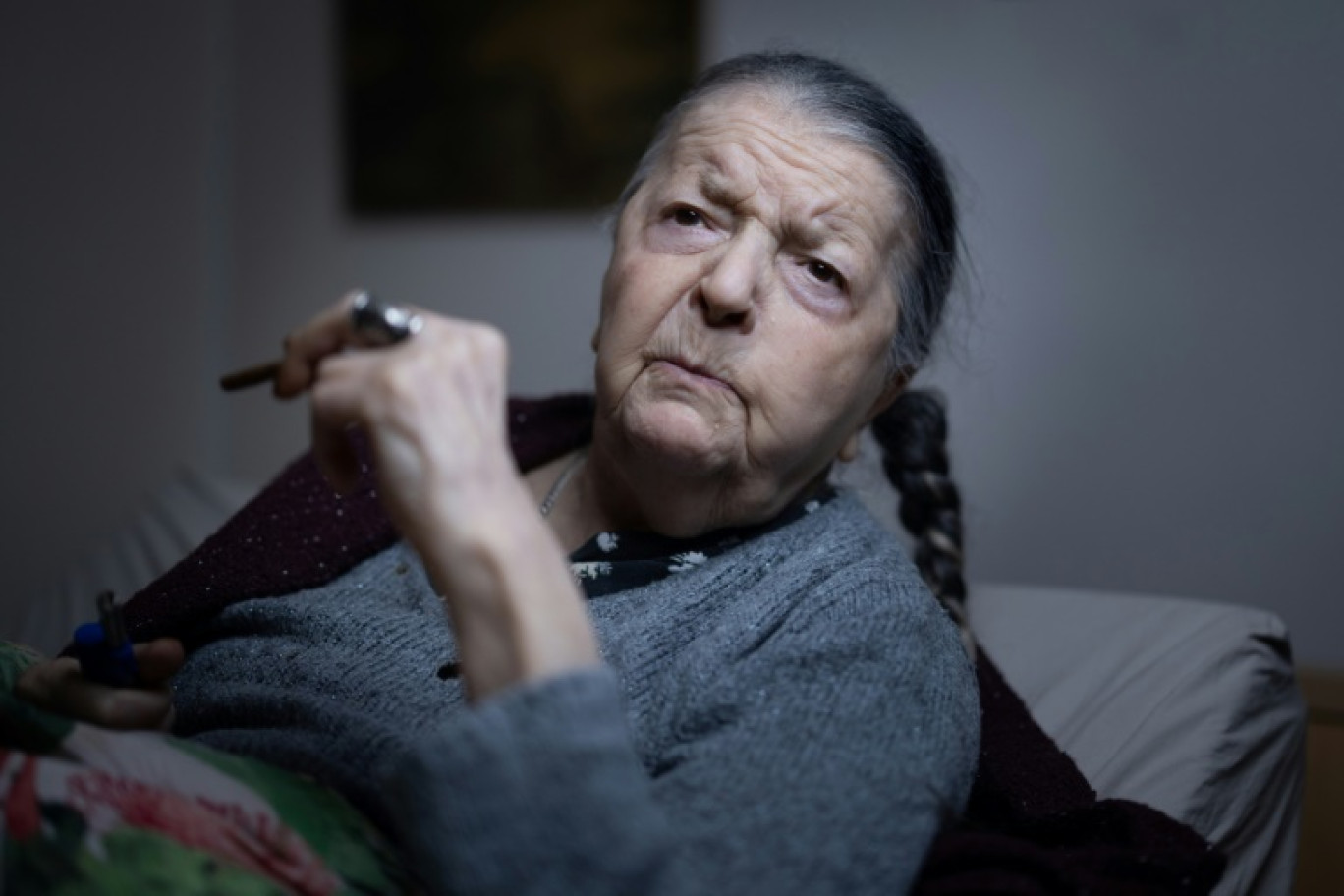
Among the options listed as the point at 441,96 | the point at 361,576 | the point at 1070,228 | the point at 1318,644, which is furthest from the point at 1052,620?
the point at 441,96

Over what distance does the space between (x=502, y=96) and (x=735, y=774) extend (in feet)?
7.08

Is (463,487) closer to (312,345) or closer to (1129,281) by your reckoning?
(312,345)

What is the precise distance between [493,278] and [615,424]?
1.61m

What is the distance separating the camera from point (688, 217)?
1.20 metres

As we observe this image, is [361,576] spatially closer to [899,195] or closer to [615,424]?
[615,424]

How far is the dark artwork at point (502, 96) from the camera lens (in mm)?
2535

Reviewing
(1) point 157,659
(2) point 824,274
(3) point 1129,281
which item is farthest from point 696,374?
(3) point 1129,281

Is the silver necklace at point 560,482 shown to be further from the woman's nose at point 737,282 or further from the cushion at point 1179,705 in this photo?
the cushion at point 1179,705

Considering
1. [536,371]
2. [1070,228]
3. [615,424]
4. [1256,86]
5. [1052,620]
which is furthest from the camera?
[536,371]

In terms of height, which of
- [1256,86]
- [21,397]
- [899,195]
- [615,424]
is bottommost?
[21,397]

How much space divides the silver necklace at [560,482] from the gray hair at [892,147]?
305 mm

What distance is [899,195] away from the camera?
4.00ft

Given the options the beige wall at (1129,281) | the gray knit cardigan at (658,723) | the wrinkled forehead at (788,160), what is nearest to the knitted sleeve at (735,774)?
the gray knit cardigan at (658,723)

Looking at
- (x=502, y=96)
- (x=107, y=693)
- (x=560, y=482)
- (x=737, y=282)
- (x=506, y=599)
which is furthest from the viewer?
(x=502, y=96)
